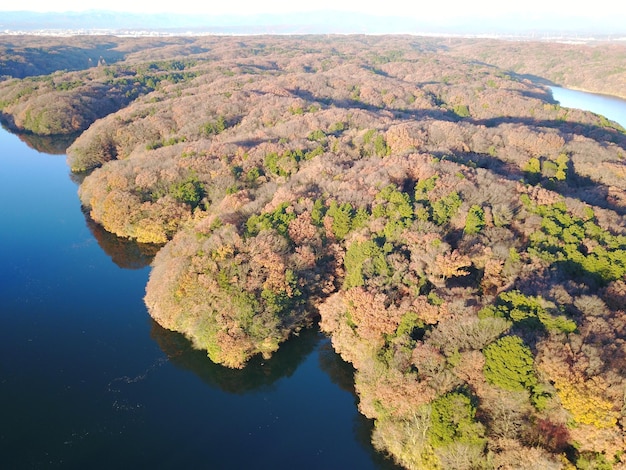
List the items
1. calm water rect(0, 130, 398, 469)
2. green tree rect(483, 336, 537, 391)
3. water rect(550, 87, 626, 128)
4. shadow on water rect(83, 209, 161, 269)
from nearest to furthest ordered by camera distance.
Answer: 1. green tree rect(483, 336, 537, 391)
2. calm water rect(0, 130, 398, 469)
3. shadow on water rect(83, 209, 161, 269)
4. water rect(550, 87, 626, 128)

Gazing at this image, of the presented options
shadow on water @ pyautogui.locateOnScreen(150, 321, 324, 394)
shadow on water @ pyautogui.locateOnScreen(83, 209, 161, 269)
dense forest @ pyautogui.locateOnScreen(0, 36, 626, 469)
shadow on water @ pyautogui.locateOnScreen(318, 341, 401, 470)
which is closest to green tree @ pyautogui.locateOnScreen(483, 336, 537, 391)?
dense forest @ pyautogui.locateOnScreen(0, 36, 626, 469)

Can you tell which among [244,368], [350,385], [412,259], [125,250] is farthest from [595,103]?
[244,368]

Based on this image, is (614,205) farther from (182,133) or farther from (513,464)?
(182,133)

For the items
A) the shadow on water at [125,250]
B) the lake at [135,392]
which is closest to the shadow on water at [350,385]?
the lake at [135,392]

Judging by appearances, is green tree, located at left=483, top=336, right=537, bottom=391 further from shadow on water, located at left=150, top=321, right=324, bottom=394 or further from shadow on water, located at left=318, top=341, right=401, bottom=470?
shadow on water, located at left=150, top=321, right=324, bottom=394

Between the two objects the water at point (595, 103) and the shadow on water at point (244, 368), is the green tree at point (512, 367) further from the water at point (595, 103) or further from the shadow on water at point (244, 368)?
the water at point (595, 103)

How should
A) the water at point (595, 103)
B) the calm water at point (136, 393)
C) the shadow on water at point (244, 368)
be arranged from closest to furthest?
the calm water at point (136, 393), the shadow on water at point (244, 368), the water at point (595, 103)
